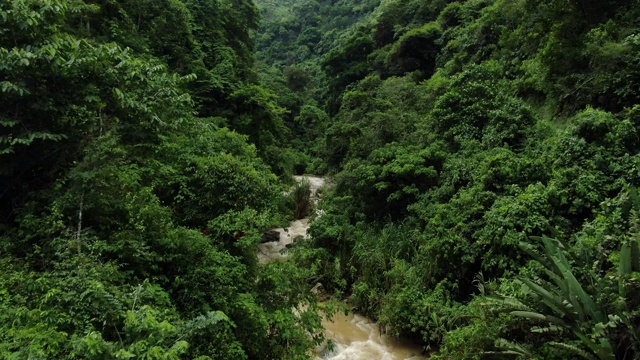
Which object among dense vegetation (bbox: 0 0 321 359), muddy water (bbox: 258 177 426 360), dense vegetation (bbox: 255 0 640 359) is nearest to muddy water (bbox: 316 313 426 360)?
muddy water (bbox: 258 177 426 360)

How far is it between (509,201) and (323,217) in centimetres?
668

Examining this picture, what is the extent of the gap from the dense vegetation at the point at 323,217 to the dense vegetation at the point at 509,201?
→ 0.04m

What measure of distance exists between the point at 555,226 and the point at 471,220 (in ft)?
6.12

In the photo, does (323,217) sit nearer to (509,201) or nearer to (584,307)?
(509,201)

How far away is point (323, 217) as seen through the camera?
13.3 meters

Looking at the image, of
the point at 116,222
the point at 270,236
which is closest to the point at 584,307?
the point at 116,222

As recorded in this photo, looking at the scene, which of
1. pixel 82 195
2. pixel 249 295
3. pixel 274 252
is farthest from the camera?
pixel 274 252

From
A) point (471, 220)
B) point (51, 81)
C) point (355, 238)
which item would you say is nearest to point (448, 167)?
point (471, 220)

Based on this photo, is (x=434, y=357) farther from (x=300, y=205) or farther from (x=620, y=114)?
(x=300, y=205)

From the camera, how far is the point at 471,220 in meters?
8.74

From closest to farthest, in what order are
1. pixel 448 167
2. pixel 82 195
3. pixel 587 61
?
pixel 82 195 → pixel 587 61 → pixel 448 167

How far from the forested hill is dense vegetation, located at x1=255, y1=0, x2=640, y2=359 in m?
0.03

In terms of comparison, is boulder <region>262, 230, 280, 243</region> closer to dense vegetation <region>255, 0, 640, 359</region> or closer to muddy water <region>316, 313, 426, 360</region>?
dense vegetation <region>255, 0, 640, 359</region>

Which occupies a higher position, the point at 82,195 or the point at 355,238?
the point at 82,195
